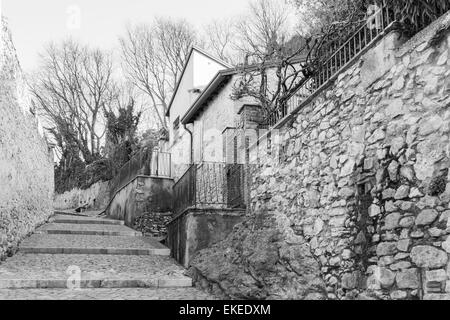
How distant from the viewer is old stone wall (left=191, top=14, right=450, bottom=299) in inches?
148

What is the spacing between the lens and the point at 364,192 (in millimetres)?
4574

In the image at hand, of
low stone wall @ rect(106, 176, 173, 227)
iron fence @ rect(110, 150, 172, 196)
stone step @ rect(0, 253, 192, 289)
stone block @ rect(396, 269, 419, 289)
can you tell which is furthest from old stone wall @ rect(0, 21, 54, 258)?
stone block @ rect(396, 269, 419, 289)

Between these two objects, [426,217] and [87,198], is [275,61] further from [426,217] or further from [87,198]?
[87,198]

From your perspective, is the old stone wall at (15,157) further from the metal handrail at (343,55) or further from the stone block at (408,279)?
the stone block at (408,279)

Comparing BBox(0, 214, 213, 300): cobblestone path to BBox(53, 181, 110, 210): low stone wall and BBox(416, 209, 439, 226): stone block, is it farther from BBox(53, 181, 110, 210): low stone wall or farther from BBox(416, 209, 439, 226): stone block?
BBox(53, 181, 110, 210): low stone wall

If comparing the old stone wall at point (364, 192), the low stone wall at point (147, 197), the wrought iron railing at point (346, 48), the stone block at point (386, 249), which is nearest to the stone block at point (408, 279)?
the old stone wall at point (364, 192)

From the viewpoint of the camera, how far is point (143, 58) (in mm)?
25922

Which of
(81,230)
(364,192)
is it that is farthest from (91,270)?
(364,192)

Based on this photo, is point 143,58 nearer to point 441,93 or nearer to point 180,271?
point 180,271

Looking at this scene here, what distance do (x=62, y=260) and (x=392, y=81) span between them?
6.49m

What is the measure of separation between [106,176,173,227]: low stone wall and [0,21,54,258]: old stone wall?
2.94 m

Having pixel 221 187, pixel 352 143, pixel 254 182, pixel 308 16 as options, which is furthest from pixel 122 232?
pixel 352 143

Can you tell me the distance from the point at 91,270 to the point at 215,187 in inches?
97.6

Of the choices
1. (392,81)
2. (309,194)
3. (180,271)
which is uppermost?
(392,81)
